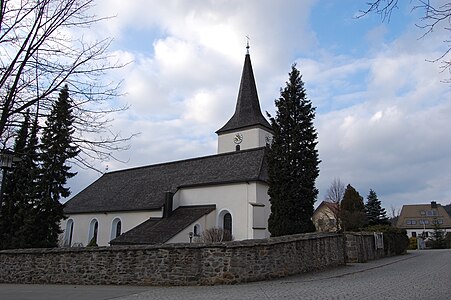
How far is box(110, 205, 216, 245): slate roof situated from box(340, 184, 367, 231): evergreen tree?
19488mm

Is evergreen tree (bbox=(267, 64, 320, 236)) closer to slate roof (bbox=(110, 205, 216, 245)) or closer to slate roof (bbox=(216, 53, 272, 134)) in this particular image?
slate roof (bbox=(110, 205, 216, 245))

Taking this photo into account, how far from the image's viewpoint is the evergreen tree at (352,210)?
42.5 meters

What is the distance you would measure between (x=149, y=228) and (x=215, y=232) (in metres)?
5.87

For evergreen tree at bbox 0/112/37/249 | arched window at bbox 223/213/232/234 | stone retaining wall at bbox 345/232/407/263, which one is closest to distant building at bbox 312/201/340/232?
arched window at bbox 223/213/232/234

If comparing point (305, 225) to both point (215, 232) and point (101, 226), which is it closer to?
point (215, 232)

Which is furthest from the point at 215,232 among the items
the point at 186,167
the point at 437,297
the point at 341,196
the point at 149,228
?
the point at 341,196

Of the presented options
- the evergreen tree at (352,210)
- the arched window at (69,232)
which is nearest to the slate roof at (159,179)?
the arched window at (69,232)

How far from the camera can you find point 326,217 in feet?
172

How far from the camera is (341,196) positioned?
166 feet

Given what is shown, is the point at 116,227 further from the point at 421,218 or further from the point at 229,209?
the point at 421,218

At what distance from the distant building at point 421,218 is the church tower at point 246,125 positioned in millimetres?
42000

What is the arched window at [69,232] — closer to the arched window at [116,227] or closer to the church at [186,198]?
the church at [186,198]

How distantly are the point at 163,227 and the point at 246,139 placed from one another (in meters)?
18.9

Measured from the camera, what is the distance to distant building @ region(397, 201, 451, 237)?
70.9 m
